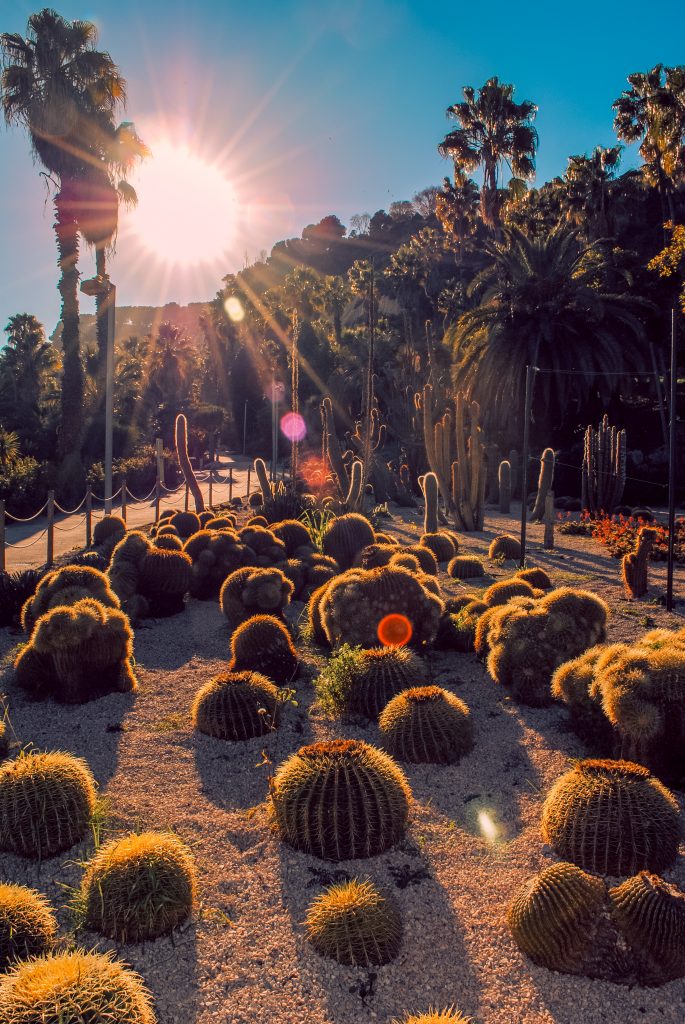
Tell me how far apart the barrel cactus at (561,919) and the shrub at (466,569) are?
871cm

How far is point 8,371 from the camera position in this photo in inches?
2141

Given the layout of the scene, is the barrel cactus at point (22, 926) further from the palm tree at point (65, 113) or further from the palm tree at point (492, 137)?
the palm tree at point (492, 137)

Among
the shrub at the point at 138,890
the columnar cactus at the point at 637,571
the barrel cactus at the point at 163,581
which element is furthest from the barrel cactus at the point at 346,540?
the shrub at the point at 138,890

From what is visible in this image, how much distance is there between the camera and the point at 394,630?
349 inches

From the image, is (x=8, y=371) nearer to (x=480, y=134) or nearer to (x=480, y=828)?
(x=480, y=134)

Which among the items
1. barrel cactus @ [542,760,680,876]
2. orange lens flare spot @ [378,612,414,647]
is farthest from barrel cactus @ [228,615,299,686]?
barrel cactus @ [542,760,680,876]

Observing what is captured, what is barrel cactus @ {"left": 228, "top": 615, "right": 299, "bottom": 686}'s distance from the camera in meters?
8.32

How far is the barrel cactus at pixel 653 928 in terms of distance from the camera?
400 cm

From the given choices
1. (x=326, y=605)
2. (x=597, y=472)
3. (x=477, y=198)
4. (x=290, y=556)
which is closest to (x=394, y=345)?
(x=477, y=198)

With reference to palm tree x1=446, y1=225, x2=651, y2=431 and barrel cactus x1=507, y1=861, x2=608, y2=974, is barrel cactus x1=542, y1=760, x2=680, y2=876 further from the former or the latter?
palm tree x1=446, y1=225, x2=651, y2=431

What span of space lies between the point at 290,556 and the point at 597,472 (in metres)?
12.1

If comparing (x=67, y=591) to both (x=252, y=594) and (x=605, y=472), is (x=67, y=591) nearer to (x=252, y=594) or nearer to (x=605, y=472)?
(x=252, y=594)

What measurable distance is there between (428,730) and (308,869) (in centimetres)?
177

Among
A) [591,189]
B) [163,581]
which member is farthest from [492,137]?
[163,581]
